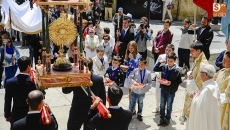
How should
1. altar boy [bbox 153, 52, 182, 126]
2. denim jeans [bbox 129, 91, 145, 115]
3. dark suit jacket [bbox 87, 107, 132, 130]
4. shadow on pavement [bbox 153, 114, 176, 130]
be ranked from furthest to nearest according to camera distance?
denim jeans [bbox 129, 91, 145, 115], shadow on pavement [bbox 153, 114, 176, 130], altar boy [bbox 153, 52, 182, 126], dark suit jacket [bbox 87, 107, 132, 130]

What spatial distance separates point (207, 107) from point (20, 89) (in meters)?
2.87

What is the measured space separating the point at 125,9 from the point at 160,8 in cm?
221

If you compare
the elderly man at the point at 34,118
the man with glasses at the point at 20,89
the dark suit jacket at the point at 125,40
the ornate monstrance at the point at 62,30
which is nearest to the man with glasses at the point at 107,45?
the dark suit jacket at the point at 125,40

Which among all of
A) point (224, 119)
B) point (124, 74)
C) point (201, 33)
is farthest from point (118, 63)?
point (224, 119)

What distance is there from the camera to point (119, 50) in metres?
10.6

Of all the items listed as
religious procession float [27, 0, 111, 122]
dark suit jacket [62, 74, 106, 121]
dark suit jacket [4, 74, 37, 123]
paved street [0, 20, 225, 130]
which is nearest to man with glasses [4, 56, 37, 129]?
dark suit jacket [4, 74, 37, 123]

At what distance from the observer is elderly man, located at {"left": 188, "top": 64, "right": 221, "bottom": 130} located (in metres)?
5.36

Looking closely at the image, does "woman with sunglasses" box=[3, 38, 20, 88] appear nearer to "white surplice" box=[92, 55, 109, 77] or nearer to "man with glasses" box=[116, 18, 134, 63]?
"white surplice" box=[92, 55, 109, 77]

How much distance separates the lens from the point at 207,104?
17.6 ft

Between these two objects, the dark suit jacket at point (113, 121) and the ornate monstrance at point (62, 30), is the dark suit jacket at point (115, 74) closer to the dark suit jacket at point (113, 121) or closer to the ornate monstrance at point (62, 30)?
the ornate monstrance at point (62, 30)

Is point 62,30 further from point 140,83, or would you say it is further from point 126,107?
point 126,107

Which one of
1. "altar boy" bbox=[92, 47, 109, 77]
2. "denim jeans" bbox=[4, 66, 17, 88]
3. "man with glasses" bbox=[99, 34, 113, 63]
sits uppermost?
"man with glasses" bbox=[99, 34, 113, 63]

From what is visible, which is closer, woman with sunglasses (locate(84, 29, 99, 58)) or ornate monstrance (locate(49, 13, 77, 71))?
ornate monstrance (locate(49, 13, 77, 71))

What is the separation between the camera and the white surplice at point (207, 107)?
5.36 meters
